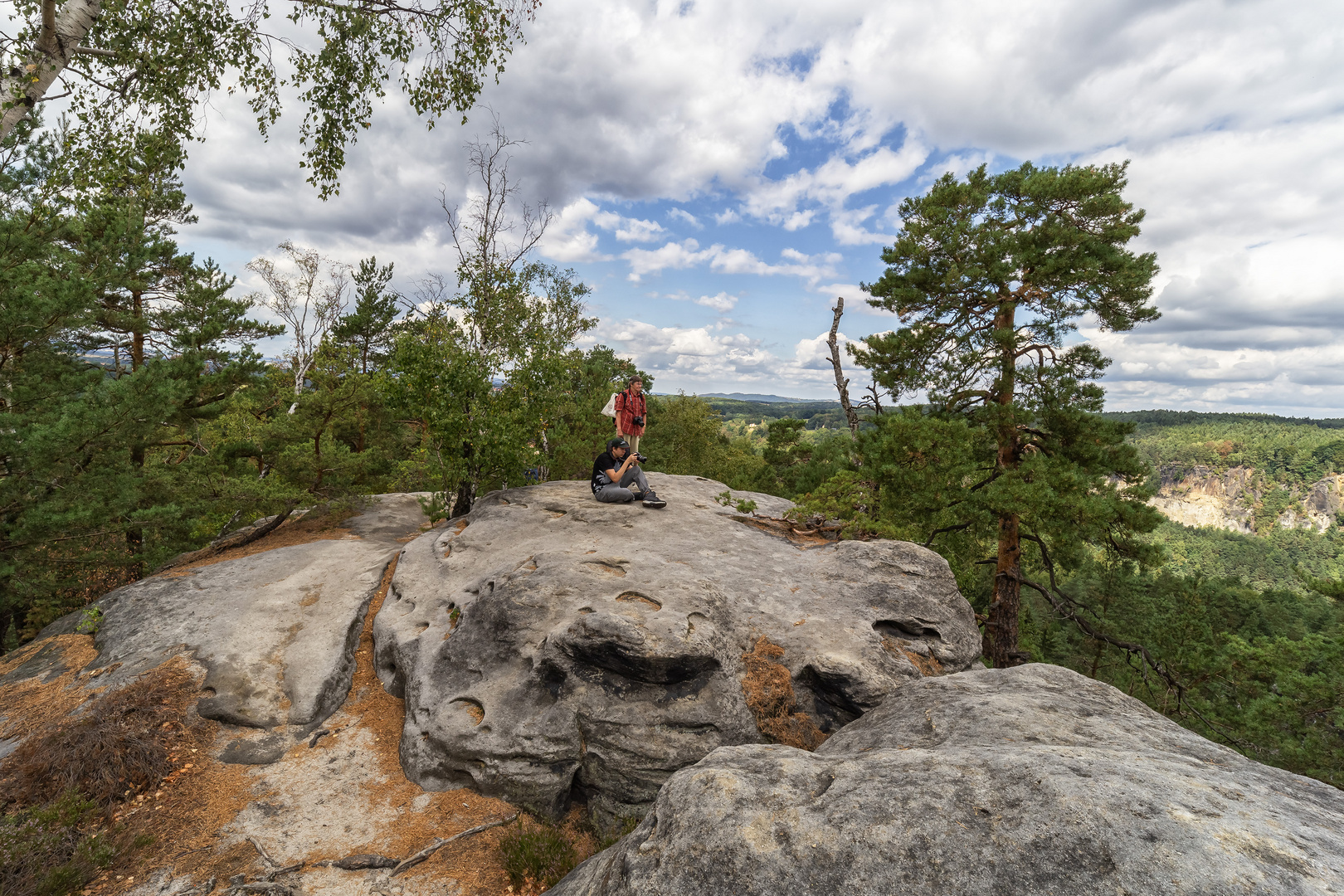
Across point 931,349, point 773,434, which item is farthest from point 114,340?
point 773,434

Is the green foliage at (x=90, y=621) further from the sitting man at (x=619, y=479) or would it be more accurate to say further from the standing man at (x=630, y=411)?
the standing man at (x=630, y=411)

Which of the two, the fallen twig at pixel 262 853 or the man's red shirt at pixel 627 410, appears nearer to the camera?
the fallen twig at pixel 262 853

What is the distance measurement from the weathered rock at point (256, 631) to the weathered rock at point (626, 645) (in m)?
0.88

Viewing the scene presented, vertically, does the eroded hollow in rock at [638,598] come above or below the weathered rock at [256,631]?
above

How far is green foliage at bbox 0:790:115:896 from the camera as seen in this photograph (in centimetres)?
422

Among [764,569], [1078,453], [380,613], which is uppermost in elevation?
[1078,453]

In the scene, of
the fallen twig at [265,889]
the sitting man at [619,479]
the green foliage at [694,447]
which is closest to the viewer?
the fallen twig at [265,889]

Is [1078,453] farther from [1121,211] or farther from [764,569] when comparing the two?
[764,569]

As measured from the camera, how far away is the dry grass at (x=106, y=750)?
536cm

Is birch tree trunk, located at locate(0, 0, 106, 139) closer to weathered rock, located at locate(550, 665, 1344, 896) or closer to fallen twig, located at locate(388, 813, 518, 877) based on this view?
fallen twig, located at locate(388, 813, 518, 877)

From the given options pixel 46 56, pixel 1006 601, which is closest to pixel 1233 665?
pixel 1006 601

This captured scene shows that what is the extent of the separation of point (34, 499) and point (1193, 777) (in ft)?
52.2

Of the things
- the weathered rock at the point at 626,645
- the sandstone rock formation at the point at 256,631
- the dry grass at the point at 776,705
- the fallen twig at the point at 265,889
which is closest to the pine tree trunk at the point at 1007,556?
the weathered rock at the point at 626,645

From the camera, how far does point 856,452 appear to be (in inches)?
612
